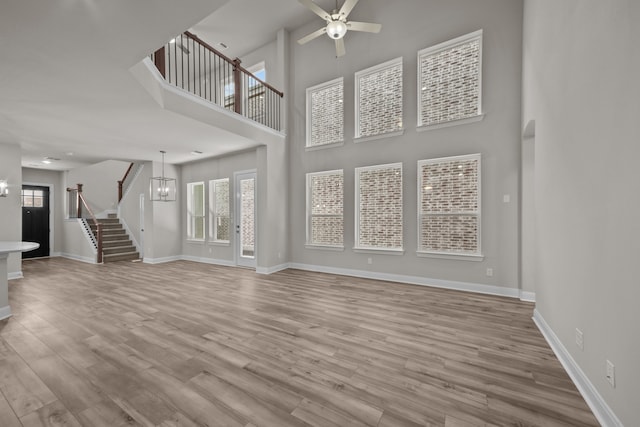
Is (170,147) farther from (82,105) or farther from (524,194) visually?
(524,194)

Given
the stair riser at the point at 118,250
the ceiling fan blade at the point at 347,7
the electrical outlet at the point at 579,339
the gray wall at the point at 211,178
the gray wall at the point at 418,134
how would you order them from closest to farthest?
the electrical outlet at the point at 579,339 → the ceiling fan blade at the point at 347,7 → the gray wall at the point at 418,134 → the gray wall at the point at 211,178 → the stair riser at the point at 118,250

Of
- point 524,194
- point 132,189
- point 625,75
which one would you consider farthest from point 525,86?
point 132,189

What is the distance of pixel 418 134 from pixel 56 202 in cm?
1133

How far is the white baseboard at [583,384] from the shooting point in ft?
5.42

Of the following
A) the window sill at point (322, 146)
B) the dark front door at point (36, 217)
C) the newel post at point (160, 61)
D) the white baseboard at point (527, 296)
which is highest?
the newel post at point (160, 61)

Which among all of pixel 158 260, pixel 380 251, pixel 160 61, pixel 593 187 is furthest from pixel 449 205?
pixel 158 260

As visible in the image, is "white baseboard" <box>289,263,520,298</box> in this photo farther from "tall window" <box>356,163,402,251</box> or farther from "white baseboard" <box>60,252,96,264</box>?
"white baseboard" <box>60,252,96,264</box>

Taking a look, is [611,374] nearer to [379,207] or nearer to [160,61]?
[379,207]

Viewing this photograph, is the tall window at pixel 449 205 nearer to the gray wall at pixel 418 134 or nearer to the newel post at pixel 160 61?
the gray wall at pixel 418 134

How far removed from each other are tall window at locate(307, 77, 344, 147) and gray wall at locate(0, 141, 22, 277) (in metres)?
6.18

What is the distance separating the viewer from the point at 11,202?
5754 millimetres

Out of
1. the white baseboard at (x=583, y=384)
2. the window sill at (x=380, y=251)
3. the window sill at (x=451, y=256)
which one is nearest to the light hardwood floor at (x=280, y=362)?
the white baseboard at (x=583, y=384)

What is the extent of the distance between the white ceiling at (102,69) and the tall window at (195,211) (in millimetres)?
1055

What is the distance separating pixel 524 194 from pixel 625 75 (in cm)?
283
